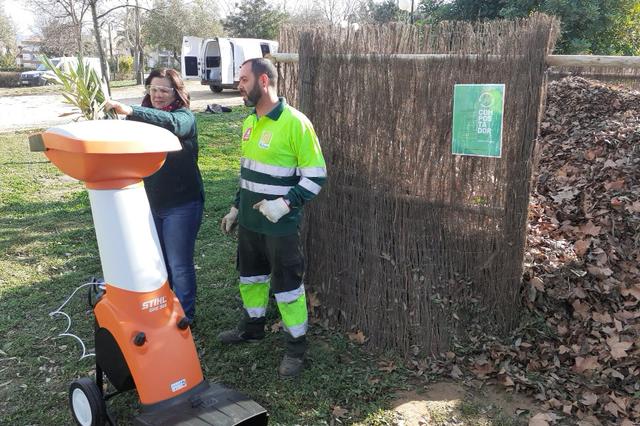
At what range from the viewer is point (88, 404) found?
117 inches

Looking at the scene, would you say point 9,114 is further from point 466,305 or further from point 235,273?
point 466,305

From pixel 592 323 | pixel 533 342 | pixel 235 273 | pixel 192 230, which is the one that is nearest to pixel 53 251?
pixel 235 273

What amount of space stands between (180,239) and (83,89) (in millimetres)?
1250

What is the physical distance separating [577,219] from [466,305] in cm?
180

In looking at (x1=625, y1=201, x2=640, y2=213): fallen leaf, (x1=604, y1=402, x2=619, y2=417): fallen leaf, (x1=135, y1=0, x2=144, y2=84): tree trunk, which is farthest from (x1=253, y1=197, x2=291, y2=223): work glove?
Result: (x1=135, y1=0, x2=144, y2=84): tree trunk

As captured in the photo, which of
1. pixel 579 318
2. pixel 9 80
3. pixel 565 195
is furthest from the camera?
pixel 9 80

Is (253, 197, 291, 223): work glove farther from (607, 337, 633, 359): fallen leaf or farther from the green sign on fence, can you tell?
(607, 337, 633, 359): fallen leaf

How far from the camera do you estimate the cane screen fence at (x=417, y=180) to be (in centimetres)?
350

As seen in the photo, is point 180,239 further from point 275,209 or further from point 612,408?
point 612,408

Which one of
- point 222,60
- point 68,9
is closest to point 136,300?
point 222,60

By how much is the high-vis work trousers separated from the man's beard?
34.8 inches

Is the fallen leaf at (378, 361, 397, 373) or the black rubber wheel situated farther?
the fallen leaf at (378, 361, 397, 373)

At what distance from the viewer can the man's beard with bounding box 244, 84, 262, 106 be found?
335 centimetres

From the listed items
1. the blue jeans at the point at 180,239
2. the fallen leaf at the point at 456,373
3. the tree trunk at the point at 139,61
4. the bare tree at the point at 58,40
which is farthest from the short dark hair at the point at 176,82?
the tree trunk at the point at 139,61
